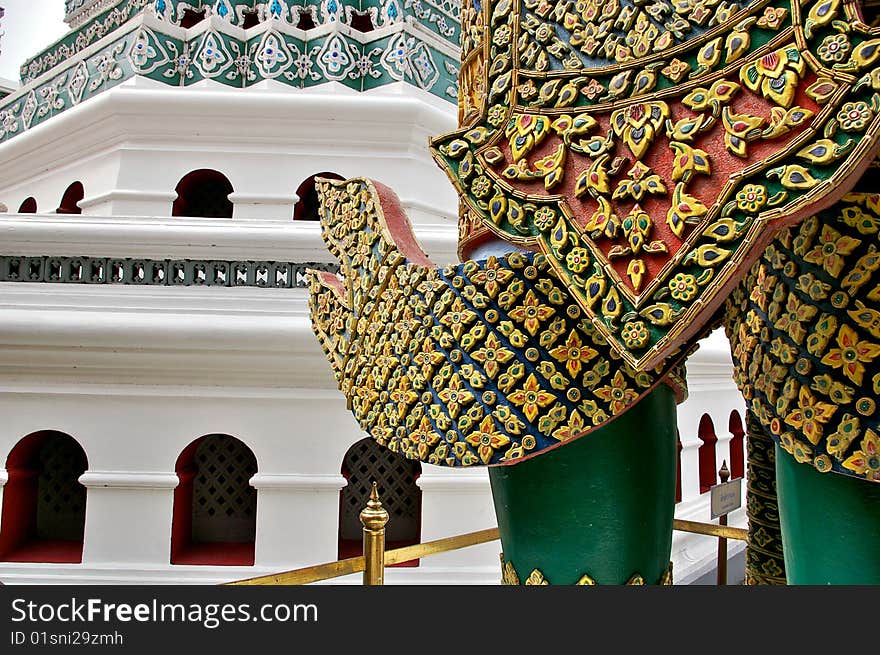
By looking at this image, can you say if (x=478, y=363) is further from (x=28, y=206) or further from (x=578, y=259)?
(x=28, y=206)

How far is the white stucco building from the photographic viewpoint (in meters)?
4.35

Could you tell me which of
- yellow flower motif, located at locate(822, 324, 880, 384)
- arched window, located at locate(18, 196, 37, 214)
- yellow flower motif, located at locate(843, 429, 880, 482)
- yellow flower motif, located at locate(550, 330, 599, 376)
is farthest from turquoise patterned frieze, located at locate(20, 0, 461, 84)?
yellow flower motif, located at locate(843, 429, 880, 482)

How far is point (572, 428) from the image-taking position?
1.40 m

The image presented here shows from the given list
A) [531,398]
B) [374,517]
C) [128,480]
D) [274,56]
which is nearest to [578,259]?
[531,398]

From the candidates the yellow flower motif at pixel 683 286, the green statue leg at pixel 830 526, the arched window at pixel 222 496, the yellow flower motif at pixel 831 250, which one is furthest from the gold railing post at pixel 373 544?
the arched window at pixel 222 496

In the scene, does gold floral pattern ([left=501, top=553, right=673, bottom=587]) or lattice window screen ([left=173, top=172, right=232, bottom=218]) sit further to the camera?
lattice window screen ([left=173, top=172, right=232, bottom=218])

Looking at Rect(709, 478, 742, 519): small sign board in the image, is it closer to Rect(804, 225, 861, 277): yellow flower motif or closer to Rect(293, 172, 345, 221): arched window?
Rect(804, 225, 861, 277): yellow flower motif

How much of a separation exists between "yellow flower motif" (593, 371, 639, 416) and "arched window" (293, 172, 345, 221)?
4497mm

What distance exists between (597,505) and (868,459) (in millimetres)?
565

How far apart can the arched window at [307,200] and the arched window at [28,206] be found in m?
3.00

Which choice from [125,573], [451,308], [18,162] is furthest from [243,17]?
[451,308]

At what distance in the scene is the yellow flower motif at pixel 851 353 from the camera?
109cm

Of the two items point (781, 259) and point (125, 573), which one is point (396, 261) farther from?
point (125, 573)

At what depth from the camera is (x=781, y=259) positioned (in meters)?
1.19
